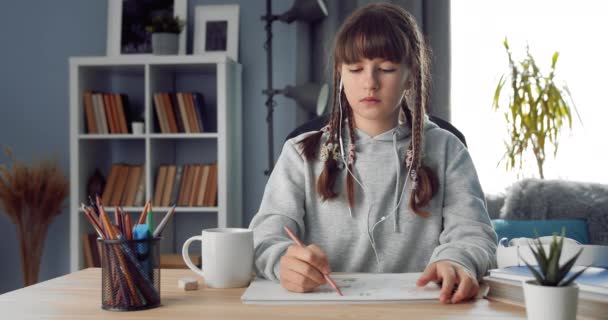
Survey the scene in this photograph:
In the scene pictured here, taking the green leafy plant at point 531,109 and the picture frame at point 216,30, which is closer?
the green leafy plant at point 531,109

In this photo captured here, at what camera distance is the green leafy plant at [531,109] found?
3.03 meters

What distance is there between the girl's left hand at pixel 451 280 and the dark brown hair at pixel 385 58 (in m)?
0.38

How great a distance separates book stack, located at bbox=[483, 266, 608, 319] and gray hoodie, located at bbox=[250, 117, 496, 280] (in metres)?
0.42

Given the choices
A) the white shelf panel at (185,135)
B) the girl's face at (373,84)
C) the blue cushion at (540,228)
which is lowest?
the blue cushion at (540,228)

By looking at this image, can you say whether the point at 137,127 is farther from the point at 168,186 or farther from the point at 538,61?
the point at 538,61

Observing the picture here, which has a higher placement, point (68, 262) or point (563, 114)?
point (563, 114)

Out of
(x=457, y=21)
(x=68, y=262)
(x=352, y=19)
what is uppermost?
(x=457, y=21)

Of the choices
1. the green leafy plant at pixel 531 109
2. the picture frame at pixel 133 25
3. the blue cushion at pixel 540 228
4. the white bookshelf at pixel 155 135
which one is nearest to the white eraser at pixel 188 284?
the blue cushion at pixel 540 228

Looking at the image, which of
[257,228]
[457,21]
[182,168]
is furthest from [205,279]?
[457,21]

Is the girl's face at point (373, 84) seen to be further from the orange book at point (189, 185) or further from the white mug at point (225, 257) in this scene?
the orange book at point (189, 185)

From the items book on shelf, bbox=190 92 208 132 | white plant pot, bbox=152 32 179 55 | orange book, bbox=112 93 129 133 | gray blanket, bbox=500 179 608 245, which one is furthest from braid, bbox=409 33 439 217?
orange book, bbox=112 93 129 133

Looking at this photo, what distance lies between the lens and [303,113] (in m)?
3.25

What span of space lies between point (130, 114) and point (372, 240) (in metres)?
2.07

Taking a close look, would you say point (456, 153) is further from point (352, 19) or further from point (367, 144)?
point (352, 19)
